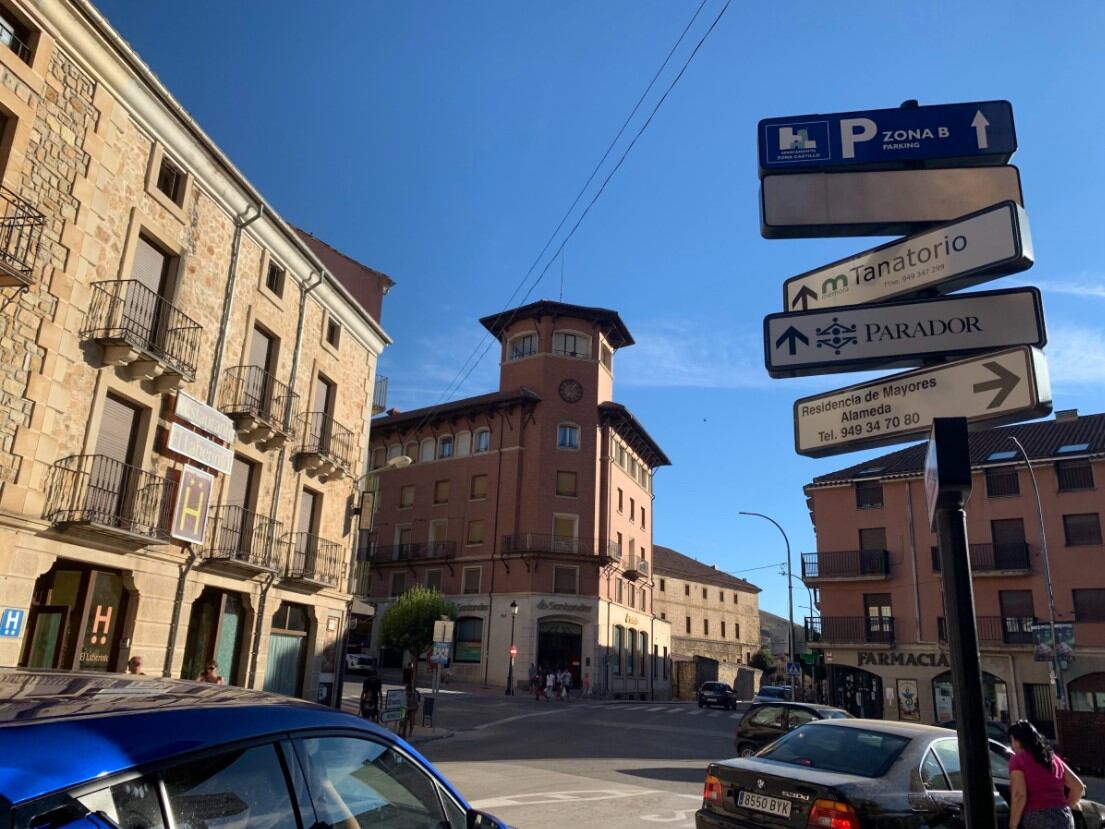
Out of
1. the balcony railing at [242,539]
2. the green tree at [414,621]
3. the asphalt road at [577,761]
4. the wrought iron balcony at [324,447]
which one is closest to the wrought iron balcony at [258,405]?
the wrought iron balcony at [324,447]

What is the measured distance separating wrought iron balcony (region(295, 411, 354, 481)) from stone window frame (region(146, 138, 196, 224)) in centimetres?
635

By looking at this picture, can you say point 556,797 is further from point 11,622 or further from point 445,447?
point 445,447

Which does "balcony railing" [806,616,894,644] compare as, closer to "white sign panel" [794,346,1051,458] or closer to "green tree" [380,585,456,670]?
"green tree" [380,585,456,670]

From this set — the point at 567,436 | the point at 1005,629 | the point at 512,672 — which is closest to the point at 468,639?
the point at 512,672

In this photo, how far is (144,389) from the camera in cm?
1589

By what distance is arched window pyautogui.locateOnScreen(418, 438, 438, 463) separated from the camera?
53.2 meters

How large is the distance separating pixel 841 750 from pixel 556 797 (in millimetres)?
5564

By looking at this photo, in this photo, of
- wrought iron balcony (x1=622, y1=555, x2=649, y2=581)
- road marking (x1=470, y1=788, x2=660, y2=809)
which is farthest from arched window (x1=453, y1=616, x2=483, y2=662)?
road marking (x1=470, y1=788, x2=660, y2=809)

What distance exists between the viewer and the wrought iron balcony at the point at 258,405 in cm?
1861

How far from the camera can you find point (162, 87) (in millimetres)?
16516

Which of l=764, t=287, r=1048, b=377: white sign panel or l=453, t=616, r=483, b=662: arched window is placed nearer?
l=764, t=287, r=1048, b=377: white sign panel

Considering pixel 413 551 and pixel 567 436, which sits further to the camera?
pixel 413 551

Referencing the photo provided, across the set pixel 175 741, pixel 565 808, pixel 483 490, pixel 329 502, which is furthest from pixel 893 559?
pixel 175 741

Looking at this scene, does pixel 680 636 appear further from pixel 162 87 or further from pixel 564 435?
pixel 162 87
